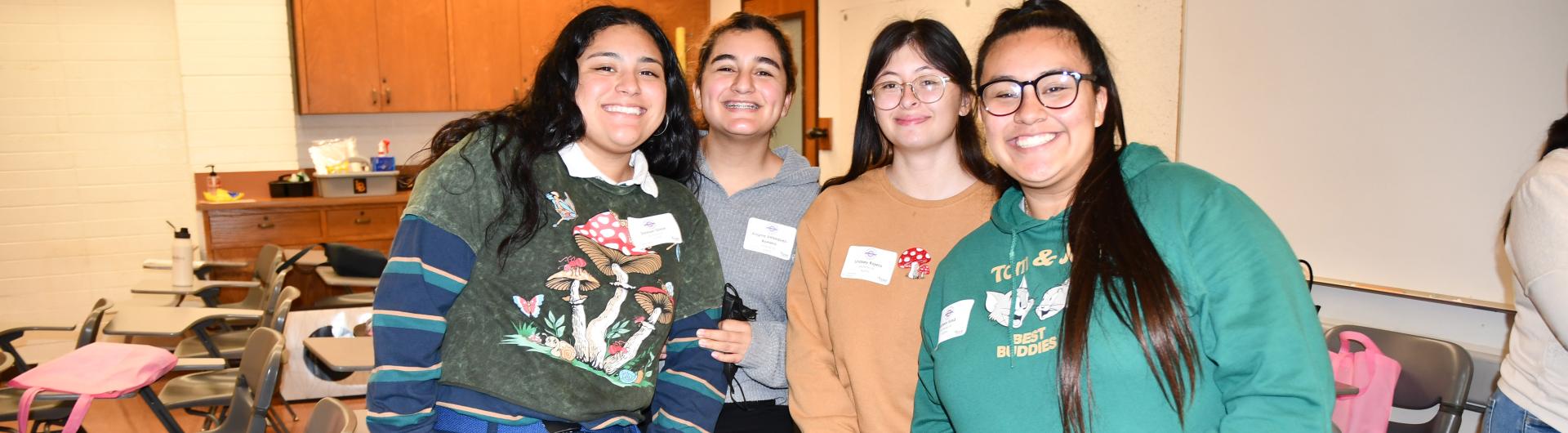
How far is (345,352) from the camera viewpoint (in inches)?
118

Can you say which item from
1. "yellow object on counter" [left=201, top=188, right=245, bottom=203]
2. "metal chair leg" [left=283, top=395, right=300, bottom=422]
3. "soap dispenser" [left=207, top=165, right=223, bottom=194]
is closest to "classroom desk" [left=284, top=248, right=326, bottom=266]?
"yellow object on counter" [left=201, top=188, right=245, bottom=203]

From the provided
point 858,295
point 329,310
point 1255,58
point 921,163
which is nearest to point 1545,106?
point 1255,58

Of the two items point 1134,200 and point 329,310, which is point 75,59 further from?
point 1134,200

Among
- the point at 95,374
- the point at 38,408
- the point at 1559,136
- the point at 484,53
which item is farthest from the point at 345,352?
the point at 484,53

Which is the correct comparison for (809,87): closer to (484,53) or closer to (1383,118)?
(484,53)

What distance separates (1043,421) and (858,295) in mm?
560

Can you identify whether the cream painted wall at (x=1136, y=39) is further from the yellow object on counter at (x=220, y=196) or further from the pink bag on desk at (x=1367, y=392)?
the yellow object on counter at (x=220, y=196)

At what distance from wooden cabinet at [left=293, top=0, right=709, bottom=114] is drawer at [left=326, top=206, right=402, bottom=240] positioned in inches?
28.4

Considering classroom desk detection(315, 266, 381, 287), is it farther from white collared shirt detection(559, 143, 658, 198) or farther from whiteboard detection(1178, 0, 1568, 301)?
whiteboard detection(1178, 0, 1568, 301)

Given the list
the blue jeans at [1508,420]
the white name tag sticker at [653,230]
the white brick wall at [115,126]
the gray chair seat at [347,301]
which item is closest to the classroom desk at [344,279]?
the gray chair seat at [347,301]

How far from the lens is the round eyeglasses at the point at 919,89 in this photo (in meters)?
1.83

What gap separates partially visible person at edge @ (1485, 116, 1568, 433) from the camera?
1879 millimetres

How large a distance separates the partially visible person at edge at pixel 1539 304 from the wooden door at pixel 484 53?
6.04m

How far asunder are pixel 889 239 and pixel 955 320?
0.39 meters
